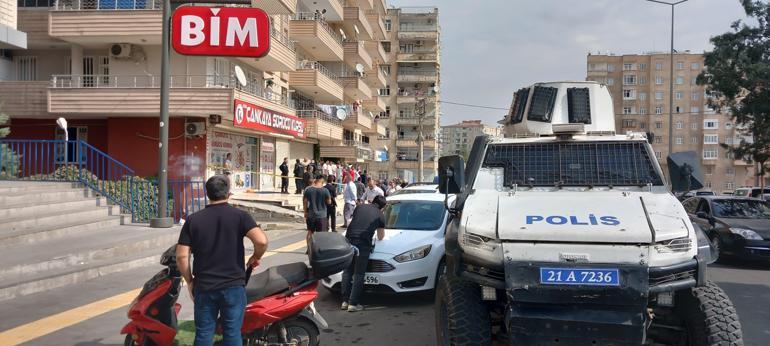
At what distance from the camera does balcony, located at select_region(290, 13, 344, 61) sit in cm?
3062

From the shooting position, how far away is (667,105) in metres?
85.6

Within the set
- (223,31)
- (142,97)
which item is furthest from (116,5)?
(223,31)

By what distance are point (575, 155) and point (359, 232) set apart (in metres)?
2.77

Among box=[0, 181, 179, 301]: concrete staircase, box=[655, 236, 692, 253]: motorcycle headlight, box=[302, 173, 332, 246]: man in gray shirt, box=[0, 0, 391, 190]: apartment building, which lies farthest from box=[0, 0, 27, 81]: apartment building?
box=[0, 0, 391, 190]: apartment building

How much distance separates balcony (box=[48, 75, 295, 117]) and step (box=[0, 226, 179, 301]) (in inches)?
396

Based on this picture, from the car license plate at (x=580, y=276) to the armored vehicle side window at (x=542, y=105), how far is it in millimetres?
2971

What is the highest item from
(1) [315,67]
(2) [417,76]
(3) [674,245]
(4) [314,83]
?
(2) [417,76]

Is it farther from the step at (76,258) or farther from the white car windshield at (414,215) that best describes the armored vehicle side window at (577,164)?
the step at (76,258)

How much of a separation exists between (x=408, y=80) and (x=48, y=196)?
212 feet

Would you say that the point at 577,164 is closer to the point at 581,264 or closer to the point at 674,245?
the point at 674,245

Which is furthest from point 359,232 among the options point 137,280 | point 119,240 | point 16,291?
point 119,240

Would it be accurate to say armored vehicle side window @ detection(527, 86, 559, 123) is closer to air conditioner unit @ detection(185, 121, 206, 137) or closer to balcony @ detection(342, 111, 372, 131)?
air conditioner unit @ detection(185, 121, 206, 137)

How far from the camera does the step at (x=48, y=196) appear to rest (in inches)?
400

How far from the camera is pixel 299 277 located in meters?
4.79
